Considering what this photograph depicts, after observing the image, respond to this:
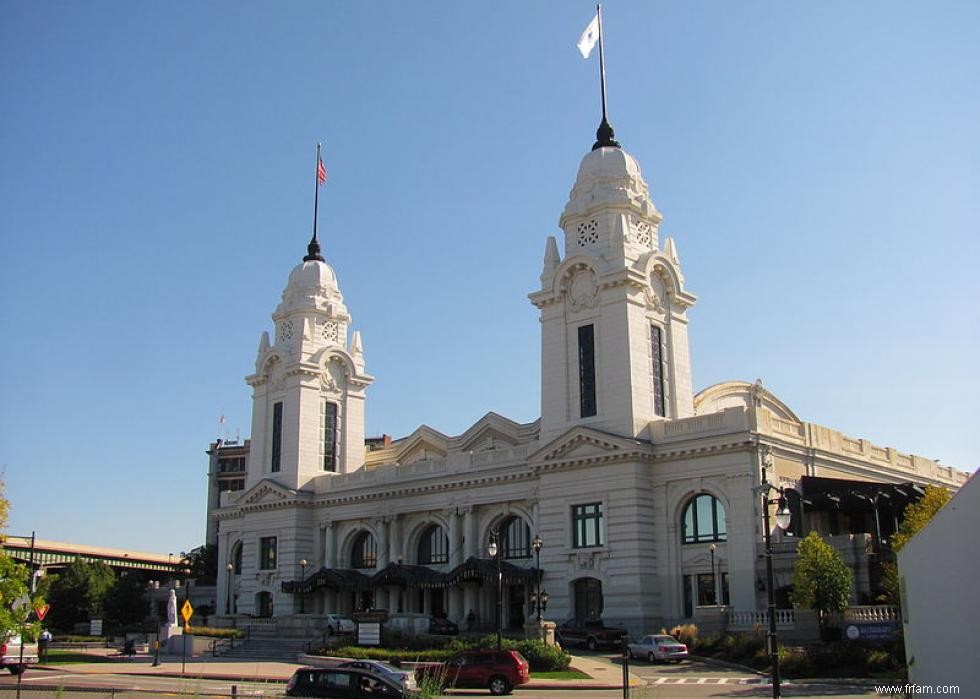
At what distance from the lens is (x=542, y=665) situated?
39.4 m

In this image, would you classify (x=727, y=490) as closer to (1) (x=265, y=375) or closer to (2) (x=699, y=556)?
(2) (x=699, y=556)

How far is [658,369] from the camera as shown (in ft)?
191

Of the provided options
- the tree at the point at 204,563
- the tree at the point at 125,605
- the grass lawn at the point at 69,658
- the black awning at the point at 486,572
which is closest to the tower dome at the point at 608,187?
the black awning at the point at 486,572

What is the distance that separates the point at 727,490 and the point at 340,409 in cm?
3580

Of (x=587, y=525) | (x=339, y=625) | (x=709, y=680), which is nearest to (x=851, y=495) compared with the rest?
(x=587, y=525)

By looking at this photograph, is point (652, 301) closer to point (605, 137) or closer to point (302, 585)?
point (605, 137)

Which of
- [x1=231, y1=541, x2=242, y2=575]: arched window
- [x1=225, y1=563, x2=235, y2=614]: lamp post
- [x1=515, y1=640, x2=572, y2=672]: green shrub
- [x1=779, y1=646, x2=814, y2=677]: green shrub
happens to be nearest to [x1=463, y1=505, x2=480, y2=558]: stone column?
[x1=225, y1=563, x2=235, y2=614]: lamp post

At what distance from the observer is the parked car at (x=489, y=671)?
3300 cm

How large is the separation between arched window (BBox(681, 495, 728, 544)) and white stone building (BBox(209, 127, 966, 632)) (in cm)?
10

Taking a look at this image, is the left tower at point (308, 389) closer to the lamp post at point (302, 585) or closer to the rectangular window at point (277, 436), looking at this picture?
the rectangular window at point (277, 436)

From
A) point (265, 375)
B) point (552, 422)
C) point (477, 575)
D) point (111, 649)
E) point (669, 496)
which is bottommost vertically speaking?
point (111, 649)

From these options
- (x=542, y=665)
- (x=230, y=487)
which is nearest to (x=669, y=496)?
(x=542, y=665)

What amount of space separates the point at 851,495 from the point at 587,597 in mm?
14376

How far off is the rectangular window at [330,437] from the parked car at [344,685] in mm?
51062
